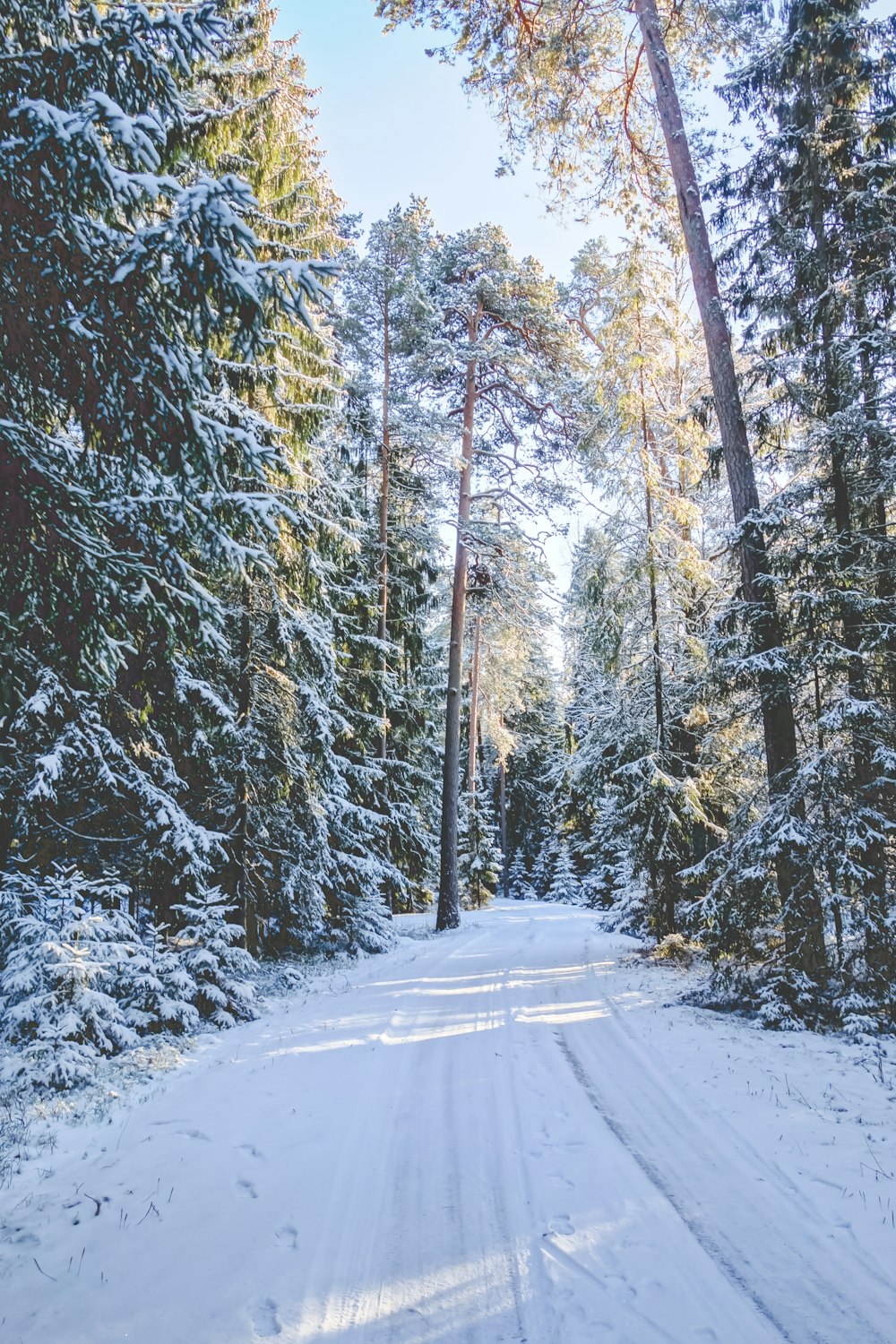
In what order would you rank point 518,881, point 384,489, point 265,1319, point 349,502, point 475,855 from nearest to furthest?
1. point 265,1319
2. point 349,502
3. point 384,489
4. point 475,855
5. point 518,881

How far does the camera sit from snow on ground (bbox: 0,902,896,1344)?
2.92m

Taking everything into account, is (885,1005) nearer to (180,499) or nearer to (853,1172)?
(853,1172)

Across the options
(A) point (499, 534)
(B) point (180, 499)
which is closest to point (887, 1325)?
(B) point (180, 499)

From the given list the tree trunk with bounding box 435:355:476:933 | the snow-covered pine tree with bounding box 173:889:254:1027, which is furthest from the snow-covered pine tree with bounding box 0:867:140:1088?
the tree trunk with bounding box 435:355:476:933

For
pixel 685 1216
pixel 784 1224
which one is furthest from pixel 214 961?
pixel 784 1224

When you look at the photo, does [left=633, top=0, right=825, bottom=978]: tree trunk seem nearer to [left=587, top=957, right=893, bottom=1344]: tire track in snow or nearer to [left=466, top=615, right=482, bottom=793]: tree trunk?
[left=587, top=957, right=893, bottom=1344]: tire track in snow

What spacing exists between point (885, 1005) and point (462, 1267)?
218 inches

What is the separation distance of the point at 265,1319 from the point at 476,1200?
1.32 metres

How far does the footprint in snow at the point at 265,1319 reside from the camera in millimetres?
2840

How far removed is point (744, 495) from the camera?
8.78 m

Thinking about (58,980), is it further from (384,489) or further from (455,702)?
(384,489)

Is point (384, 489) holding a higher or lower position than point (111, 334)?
higher

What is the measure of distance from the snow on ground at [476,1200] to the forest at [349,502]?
1632 mm

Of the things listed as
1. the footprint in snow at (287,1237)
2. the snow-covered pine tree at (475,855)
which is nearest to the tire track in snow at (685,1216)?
the footprint in snow at (287,1237)
